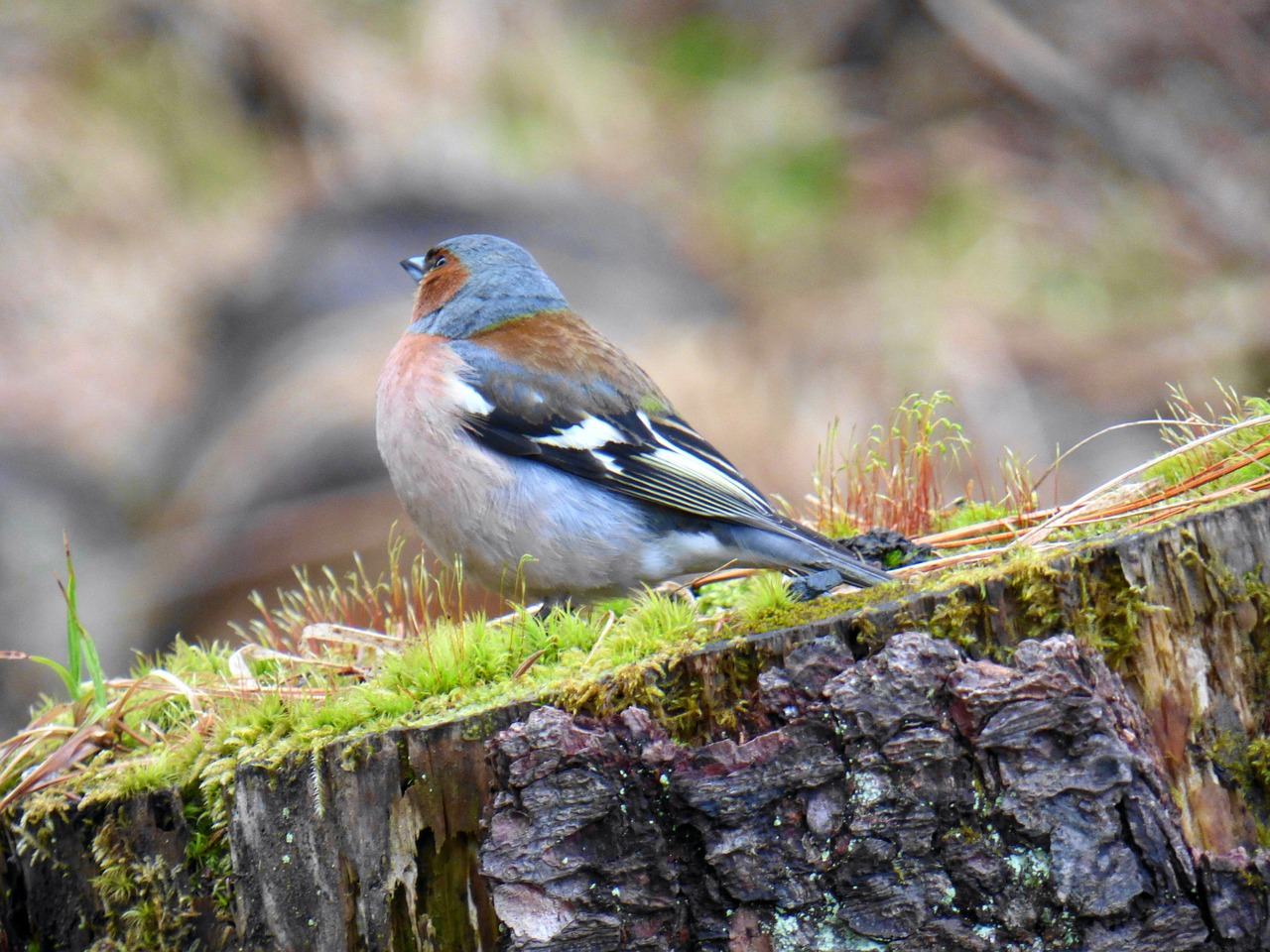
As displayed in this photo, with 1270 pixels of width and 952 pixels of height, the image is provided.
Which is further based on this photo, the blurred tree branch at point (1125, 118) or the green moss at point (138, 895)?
the blurred tree branch at point (1125, 118)

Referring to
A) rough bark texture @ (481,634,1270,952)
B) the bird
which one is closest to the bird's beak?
the bird

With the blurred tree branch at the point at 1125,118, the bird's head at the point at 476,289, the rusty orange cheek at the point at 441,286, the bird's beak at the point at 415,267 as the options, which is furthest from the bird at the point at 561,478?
the blurred tree branch at the point at 1125,118

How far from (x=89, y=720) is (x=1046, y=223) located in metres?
8.64

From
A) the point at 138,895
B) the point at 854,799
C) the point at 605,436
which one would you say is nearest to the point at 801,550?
the point at 605,436

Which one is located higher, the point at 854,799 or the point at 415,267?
the point at 415,267

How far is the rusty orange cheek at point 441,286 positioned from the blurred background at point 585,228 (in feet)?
10.0

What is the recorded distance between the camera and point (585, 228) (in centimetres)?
967

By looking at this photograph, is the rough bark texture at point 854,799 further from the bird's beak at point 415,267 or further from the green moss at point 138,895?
the bird's beak at point 415,267

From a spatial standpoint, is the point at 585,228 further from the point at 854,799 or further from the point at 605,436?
the point at 854,799

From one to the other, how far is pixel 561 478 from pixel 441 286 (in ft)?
4.72

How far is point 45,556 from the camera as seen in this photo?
→ 26.5ft

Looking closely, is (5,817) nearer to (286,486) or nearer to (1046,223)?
(286,486)

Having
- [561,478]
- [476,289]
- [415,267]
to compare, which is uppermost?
[415,267]

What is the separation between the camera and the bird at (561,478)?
3.76 meters
